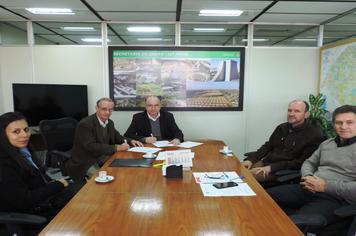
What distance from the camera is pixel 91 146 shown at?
278 cm

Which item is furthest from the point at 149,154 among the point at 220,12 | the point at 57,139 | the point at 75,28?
the point at 75,28

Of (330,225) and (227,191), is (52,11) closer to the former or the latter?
(227,191)

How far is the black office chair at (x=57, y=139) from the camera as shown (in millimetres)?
2877

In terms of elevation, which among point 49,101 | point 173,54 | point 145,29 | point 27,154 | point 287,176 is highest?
point 145,29

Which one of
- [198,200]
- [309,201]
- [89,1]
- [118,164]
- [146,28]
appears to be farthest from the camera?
[146,28]

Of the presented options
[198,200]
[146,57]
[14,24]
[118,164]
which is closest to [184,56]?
[146,57]

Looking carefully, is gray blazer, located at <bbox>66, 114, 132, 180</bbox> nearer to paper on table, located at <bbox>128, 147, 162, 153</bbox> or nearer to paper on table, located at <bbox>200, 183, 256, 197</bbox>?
paper on table, located at <bbox>128, 147, 162, 153</bbox>

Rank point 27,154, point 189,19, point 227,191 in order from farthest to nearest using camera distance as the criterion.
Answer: point 189,19, point 27,154, point 227,191

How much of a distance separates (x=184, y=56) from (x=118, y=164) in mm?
2310

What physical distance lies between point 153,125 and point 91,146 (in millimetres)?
1034

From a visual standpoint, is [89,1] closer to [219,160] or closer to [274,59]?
[219,160]

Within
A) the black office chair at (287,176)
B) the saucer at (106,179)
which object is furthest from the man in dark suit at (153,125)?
the saucer at (106,179)

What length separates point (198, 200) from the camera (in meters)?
1.58

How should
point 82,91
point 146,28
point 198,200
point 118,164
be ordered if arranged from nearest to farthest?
1. point 198,200
2. point 118,164
3. point 82,91
4. point 146,28
